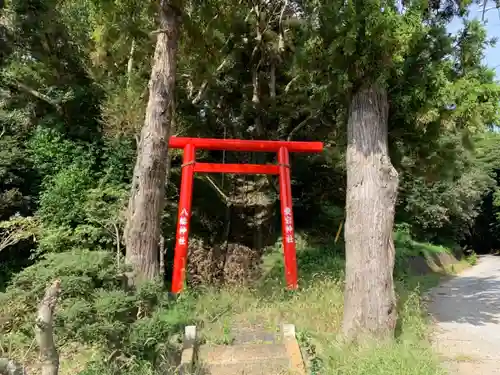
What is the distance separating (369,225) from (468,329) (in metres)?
2.79

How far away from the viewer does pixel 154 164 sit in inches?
261

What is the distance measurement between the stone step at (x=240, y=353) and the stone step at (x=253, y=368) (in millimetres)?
82

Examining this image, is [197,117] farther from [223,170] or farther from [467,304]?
[467,304]

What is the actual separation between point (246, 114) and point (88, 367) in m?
9.21

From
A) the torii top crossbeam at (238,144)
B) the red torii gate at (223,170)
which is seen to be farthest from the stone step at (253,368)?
the torii top crossbeam at (238,144)

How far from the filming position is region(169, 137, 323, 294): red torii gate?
8539 mm

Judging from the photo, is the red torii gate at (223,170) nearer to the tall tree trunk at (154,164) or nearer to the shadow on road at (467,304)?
the tall tree trunk at (154,164)

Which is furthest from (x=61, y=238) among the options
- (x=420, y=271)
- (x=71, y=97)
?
(x=420, y=271)

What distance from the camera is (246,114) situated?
41.7 feet

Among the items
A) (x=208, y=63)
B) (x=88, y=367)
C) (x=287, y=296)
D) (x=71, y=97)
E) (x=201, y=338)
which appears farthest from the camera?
(x=71, y=97)

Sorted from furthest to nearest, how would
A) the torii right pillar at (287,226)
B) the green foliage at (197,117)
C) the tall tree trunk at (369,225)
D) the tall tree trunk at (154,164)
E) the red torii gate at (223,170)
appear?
the torii right pillar at (287,226)
the red torii gate at (223,170)
the tall tree trunk at (154,164)
the tall tree trunk at (369,225)
the green foliage at (197,117)

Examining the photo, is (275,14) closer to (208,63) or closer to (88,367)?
(208,63)

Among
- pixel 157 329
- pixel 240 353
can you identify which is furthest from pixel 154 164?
pixel 240 353

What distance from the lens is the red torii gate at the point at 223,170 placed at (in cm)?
854
